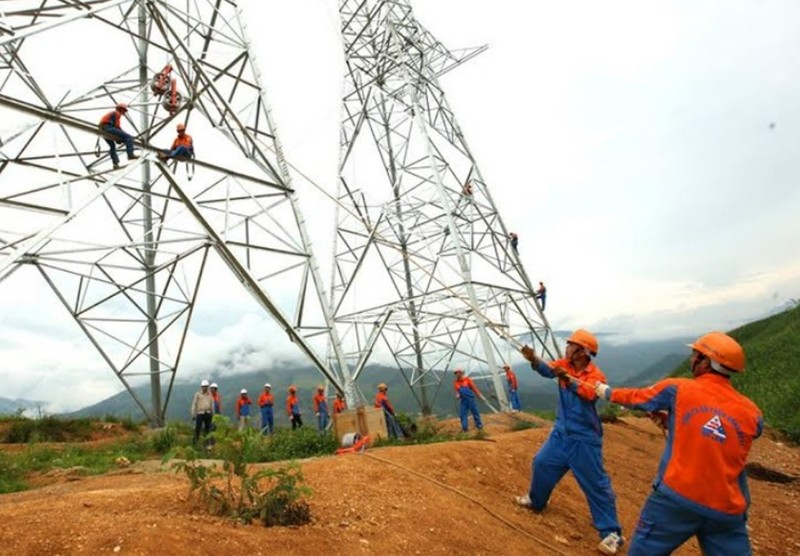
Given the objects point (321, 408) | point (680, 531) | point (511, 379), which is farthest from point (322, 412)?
point (680, 531)

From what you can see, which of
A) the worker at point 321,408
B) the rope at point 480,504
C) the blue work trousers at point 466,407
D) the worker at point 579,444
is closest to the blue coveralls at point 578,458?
the worker at point 579,444

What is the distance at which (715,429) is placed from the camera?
3.31 metres

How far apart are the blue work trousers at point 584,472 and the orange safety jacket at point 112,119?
8.09 metres

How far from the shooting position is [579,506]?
18.8 ft

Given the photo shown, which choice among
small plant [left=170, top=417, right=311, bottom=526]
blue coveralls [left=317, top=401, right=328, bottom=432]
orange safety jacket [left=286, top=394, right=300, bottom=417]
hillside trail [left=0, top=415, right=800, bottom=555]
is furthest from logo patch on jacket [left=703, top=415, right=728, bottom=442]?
blue coveralls [left=317, top=401, right=328, bottom=432]

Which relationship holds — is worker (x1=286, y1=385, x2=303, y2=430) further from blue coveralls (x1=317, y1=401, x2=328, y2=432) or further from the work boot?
the work boot

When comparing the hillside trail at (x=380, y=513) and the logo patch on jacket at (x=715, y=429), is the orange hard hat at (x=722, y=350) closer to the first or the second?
the logo patch on jacket at (x=715, y=429)

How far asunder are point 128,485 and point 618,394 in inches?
209

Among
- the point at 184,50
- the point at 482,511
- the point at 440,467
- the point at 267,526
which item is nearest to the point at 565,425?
the point at 482,511

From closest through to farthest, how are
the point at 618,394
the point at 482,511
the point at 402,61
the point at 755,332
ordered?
the point at 618,394 → the point at 482,511 → the point at 402,61 → the point at 755,332

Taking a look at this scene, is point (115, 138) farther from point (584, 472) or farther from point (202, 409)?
point (584, 472)

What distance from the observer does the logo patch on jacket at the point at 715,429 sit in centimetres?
330

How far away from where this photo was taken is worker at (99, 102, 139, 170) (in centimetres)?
797

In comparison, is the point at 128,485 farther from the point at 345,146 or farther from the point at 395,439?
the point at 345,146
